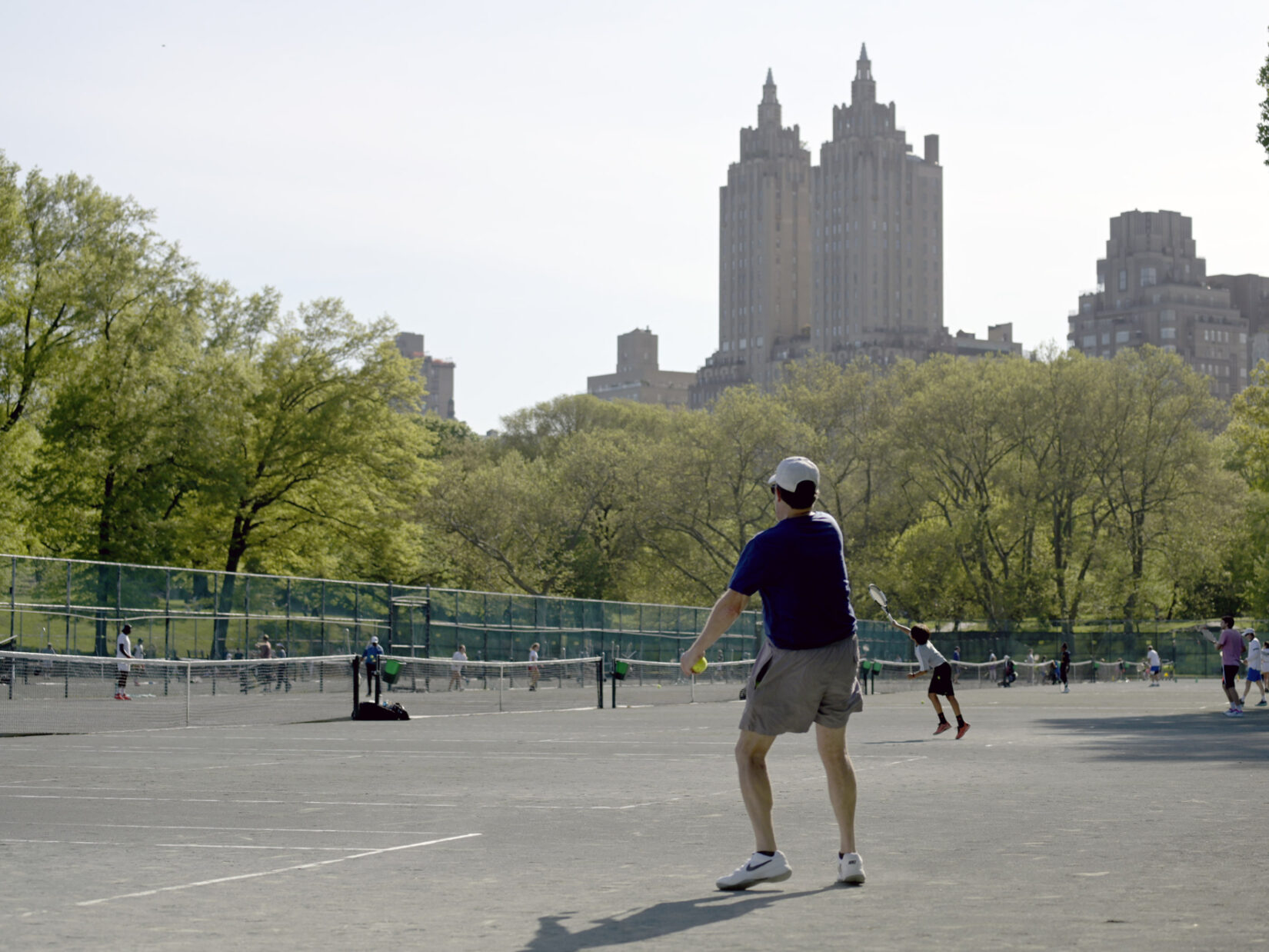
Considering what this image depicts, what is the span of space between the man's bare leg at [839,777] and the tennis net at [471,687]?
879 inches

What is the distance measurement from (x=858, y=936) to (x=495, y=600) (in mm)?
44948

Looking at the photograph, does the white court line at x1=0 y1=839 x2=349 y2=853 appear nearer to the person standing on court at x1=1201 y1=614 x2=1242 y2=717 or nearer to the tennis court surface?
the tennis court surface

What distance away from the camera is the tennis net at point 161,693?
26.1 meters

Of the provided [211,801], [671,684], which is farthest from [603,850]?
[671,684]

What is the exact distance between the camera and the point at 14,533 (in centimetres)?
4659

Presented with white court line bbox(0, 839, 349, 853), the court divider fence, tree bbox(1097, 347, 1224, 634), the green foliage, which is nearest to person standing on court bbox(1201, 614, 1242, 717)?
the court divider fence

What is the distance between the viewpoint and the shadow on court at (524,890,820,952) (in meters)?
6.58

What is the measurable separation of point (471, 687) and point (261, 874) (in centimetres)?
3317

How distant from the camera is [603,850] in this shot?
965cm

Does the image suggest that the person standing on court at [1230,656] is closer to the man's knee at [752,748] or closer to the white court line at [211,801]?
the white court line at [211,801]

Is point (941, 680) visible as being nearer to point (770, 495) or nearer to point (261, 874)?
point (261, 874)

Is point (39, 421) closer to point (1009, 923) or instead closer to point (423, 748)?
point (423, 748)

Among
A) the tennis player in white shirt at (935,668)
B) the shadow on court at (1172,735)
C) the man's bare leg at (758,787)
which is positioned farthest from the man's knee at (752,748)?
the tennis player in white shirt at (935,668)

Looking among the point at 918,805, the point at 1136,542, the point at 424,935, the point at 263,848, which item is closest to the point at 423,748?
the point at 918,805
